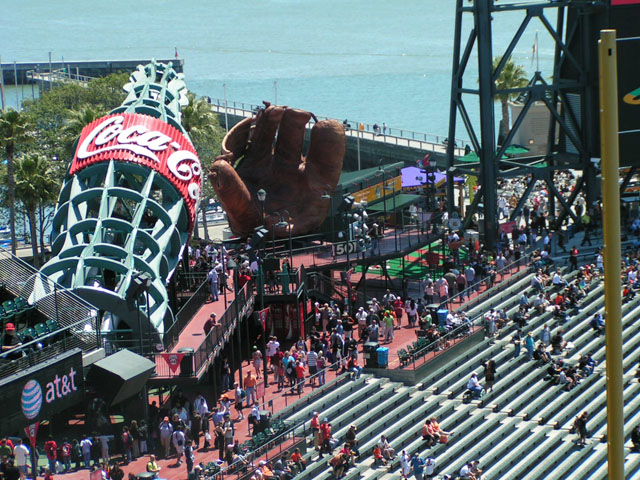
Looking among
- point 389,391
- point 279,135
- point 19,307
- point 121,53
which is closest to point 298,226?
point 279,135

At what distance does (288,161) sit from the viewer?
50.6 meters

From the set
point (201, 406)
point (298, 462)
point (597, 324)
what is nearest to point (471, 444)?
point (298, 462)

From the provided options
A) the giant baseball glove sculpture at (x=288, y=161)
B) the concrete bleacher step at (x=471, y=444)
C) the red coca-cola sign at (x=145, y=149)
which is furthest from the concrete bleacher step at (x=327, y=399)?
the giant baseball glove sculpture at (x=288, y=161)

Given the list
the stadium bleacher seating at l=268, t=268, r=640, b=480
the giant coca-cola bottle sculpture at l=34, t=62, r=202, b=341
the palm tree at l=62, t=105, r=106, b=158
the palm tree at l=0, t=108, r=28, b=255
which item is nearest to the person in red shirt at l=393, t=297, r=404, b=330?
the stadium bleacher seating at l=268, t=268, r=640, b=480

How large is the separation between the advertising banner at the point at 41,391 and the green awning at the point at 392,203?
23010mm

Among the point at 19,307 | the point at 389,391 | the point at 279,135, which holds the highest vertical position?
the point at 279,135

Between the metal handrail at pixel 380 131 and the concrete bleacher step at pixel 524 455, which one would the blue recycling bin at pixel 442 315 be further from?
the metal handrail at pixel 380 131

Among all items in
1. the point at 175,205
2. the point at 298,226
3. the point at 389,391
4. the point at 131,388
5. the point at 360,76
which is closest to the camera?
the point at 131,388

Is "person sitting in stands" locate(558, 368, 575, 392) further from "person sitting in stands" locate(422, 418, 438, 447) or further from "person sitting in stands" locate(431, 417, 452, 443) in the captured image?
"person sitting in stands" locate(422, 418, 438, 447)

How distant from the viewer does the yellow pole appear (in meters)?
8.79

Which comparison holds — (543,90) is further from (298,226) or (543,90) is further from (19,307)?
(19,307)

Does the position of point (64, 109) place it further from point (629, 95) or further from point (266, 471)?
point (266, 471)

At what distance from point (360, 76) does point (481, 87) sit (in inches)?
4585

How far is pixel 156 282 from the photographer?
36.4 metres
